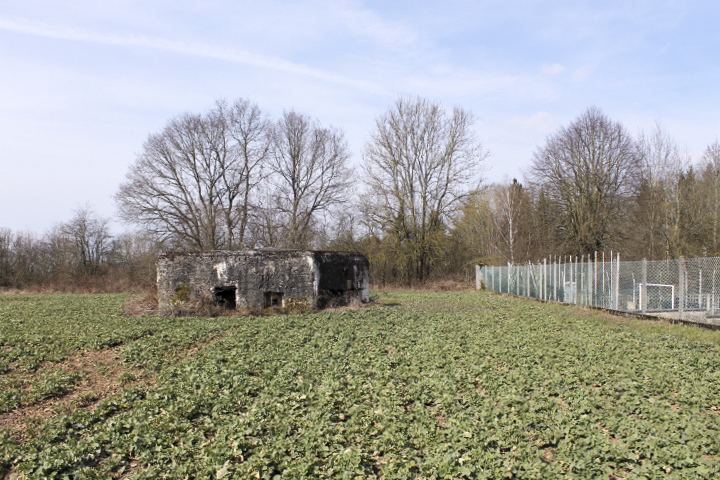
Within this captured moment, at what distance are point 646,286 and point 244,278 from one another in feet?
38.0

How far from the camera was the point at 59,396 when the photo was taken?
6.31 meters

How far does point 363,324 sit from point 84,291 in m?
21.8

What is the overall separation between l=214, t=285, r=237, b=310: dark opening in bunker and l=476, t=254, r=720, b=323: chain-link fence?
10.7m

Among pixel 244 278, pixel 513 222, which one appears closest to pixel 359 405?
pixel 244 278

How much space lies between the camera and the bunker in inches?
591

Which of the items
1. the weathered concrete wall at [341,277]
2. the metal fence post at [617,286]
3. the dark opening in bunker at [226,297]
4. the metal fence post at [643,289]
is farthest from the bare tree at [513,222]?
the dark opening in bunker at [226,297]

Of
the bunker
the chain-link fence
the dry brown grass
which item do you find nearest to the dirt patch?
the bunker

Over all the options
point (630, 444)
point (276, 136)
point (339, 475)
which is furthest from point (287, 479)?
point (276, 136)

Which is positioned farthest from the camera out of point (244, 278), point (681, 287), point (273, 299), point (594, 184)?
point (594, 184)

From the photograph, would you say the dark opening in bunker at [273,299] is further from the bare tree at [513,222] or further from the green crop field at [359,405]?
the bare tree at [513,222]

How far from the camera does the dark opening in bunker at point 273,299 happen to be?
50.7 feet

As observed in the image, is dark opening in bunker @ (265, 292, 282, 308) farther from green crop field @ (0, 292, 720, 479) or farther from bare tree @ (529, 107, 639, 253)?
bare tree @ (529, 107, 639, 253)

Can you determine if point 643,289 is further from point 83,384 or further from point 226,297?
point 83,384

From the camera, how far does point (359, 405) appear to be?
5.74 metres
